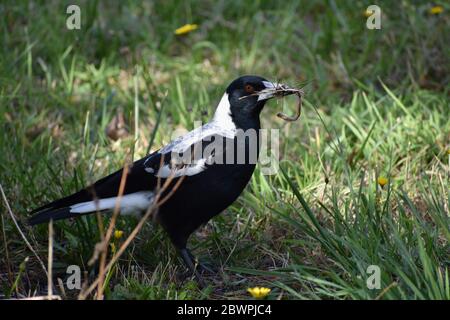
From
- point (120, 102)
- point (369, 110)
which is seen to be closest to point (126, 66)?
point (120, 102)

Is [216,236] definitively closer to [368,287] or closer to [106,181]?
[106,181]

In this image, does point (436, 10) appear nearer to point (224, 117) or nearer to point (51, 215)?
point (224, 117)

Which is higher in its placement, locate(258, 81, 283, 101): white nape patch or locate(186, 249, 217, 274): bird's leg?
locate(258, 81, 283, 101): white nape patch

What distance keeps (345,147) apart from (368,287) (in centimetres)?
152

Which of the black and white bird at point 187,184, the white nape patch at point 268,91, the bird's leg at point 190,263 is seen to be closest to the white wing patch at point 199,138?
the black and white bird at point 187,184

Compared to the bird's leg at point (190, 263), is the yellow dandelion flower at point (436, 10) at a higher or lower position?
higher

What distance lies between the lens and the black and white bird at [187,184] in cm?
321

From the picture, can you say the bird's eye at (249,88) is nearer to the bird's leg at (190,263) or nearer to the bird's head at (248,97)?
the bird's head at (248,97)

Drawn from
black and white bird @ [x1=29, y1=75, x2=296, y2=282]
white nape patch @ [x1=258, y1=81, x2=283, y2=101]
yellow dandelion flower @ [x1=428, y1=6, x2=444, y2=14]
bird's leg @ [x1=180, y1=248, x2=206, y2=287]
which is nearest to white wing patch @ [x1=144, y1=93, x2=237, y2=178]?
black and white bird @ [x1=29, y1=75, x2=296, y2=282]

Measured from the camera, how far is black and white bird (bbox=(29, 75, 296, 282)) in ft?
10.5

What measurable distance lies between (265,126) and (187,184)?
1399mm

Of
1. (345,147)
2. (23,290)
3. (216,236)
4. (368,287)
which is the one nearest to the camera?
(368,287)

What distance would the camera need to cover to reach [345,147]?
162 inches

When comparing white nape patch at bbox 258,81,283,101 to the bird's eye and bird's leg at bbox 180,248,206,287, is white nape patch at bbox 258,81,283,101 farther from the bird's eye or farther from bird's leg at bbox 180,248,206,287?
bird's leg at bbox 180,248,206,287
